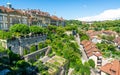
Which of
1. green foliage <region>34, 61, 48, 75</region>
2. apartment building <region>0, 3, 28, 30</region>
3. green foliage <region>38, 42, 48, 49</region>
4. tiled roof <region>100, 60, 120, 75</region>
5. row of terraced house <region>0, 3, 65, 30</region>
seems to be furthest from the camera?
row of terraced house <region>0, 3, 65, 30</region>

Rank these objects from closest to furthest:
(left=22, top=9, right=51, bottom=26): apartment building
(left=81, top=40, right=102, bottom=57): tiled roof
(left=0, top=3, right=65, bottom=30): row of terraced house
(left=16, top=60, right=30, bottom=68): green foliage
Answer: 1. (left=16, top=60, right=30, bottom=68): green foliage
2. (left=0, top=3, right=65, bottom=30): row of terraced house
3. (left=81, top=40, right=102, bottom=57): tiled roof
4. (left=22, top=9, right=51, bottom=26): apartment building

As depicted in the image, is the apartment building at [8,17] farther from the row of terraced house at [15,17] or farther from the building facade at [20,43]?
the building facade at [20,43]

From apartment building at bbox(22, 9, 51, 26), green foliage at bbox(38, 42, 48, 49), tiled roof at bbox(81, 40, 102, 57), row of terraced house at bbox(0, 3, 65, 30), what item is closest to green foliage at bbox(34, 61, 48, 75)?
green foliage at bbox(38, 42, 48, 49)

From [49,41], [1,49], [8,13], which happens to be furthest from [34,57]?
[8,13]

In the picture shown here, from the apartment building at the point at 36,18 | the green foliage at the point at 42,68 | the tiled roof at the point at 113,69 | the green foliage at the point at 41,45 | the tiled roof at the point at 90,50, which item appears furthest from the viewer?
the apartment building at the point at 36,18

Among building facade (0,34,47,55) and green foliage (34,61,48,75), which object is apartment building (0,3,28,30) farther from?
green foliage (34,61,48,75)

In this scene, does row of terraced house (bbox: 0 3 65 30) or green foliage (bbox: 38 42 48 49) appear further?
row of terraced house (bbox: 0 3 65 30)

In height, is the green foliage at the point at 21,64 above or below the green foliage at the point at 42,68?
above

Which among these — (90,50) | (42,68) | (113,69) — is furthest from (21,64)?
(90,50)

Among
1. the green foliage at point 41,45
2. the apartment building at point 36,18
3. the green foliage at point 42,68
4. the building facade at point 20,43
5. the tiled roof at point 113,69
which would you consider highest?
the apartment building at point 36,18

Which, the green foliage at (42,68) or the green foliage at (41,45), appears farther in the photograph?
the green foliage at (41,45)

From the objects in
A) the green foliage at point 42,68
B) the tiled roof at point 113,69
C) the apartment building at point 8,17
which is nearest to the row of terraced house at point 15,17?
the apartment building at point 8,17

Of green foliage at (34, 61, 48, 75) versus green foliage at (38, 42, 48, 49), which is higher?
green foliage at (38, 42, 48, 49)
